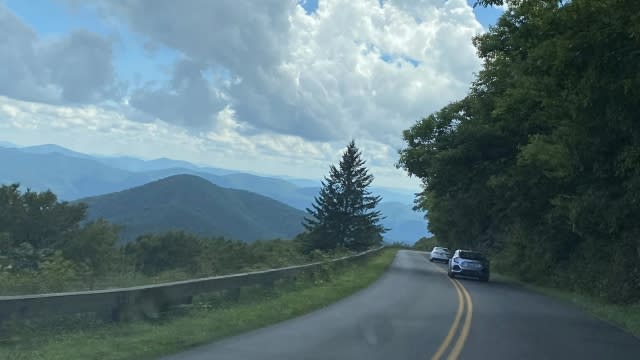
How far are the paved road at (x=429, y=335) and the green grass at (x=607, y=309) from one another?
497mm

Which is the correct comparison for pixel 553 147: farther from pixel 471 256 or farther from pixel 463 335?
pixel 471 256

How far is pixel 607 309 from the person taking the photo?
21047mm

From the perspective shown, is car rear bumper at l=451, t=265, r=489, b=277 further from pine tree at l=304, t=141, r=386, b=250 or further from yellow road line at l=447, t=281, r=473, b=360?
Answer: pine tree at l=304, t=141, r=386, b=250

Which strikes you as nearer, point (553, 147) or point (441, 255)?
point (553, 147)

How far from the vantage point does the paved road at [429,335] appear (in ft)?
35.7

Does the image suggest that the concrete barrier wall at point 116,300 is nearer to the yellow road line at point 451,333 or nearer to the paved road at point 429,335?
the paved road at point 429,335

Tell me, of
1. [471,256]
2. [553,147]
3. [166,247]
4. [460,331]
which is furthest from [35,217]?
[460,331]

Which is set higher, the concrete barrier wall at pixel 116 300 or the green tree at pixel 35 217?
the green tree at pixel 35 217

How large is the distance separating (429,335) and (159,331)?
15.9ft

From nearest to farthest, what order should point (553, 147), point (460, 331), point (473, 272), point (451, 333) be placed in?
point (451, 333) → point (460, 331) → point (553, 147) → point (473, 272)

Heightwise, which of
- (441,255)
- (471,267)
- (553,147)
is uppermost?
(553,147)

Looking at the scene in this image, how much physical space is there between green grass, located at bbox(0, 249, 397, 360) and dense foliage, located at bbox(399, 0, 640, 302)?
750 centimetres

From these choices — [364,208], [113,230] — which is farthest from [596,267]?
[364,208]

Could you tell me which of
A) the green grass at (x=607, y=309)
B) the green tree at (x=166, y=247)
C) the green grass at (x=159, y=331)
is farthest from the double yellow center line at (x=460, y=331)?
the green tree at (x=166, y=247)
